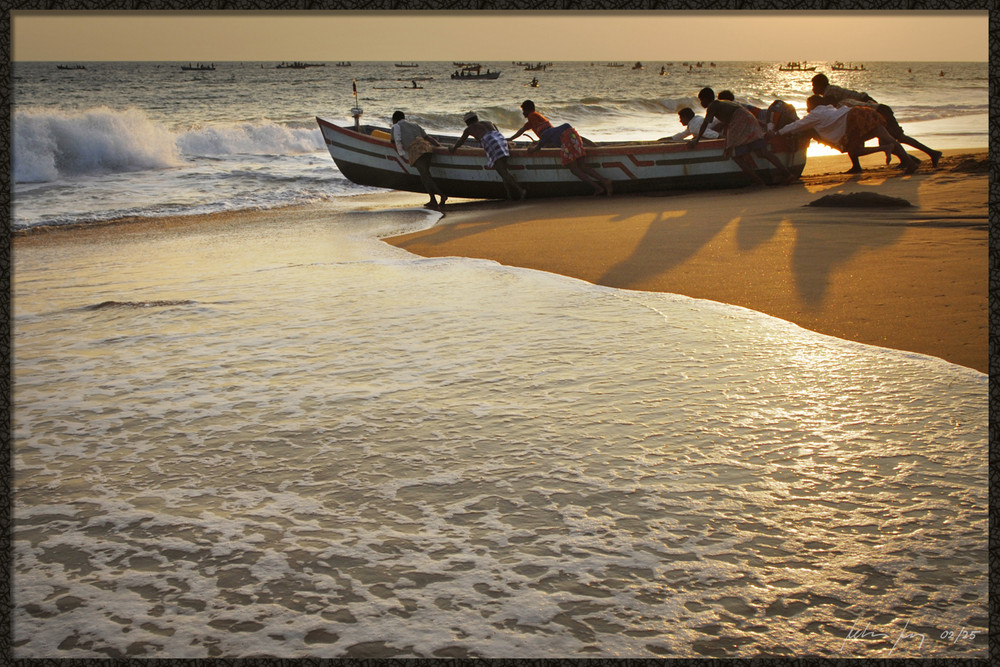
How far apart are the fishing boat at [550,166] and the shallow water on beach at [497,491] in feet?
26.0

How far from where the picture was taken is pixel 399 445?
10.5 ft

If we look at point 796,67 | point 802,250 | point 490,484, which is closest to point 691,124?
point 802,250

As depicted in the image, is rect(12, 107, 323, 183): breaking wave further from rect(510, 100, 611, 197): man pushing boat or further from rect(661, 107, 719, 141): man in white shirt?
rect(661, 107, 719, 141): man in white shirt

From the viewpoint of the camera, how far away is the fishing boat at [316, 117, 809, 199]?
12.4 m

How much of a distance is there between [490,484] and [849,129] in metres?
11.3

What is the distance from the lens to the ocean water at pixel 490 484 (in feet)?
6.78

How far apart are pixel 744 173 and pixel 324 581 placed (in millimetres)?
11709

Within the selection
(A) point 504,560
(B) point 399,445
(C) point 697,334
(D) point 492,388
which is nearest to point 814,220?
(C) point 697,334

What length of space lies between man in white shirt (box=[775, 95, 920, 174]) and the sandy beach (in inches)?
17.3

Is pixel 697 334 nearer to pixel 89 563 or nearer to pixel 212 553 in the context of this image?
pixel 212 553

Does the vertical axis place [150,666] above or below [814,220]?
below

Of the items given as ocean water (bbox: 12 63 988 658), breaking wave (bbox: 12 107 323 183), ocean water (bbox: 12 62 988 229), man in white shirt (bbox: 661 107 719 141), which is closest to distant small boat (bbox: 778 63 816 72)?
ocean water (bbox: 12 62 988 229)

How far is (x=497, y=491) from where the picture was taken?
9.12 ft
